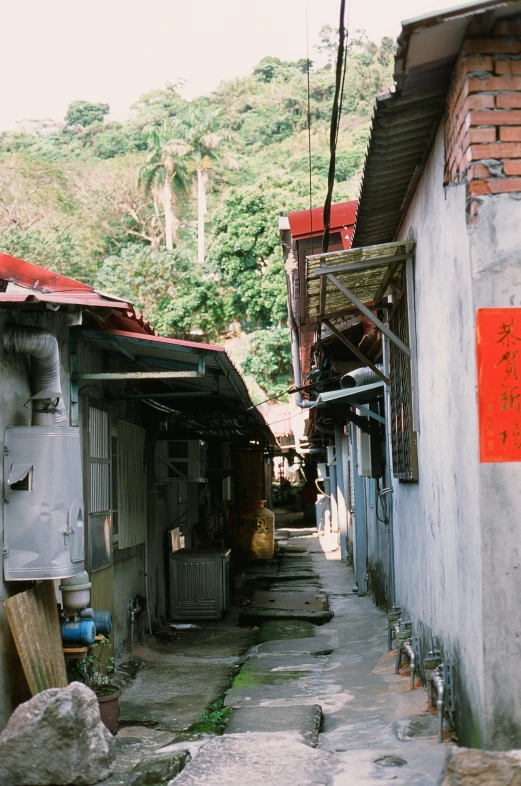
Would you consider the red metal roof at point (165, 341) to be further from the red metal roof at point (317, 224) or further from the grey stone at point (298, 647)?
the red metal roof at point (317, 224)

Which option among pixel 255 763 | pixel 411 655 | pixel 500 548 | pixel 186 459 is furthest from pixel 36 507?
pixel 186 459

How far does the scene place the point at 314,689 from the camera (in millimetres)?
8469

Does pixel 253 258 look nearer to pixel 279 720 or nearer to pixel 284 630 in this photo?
pixel 284 630

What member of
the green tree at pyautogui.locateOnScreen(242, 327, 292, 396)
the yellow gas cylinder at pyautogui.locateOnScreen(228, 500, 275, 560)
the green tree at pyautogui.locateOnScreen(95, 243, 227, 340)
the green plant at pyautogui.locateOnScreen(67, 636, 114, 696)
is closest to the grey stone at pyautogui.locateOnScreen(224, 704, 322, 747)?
the green plant at pyautogui.locateOnScreen(67, 636, 114, 696)

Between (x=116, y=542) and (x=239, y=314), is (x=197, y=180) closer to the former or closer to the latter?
(x=239, y=314)

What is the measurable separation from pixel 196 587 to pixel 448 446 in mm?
9233

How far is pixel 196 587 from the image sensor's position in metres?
14.3

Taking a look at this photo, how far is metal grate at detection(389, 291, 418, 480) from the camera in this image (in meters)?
7.96

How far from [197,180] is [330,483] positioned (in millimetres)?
18832

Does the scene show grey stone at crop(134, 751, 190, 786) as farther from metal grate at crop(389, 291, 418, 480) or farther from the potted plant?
metal grate at crop(389, 291, 418, 480)

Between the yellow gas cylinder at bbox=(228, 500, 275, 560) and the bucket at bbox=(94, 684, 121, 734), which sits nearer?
the bucket at bbox=(94, 684, 121, 734)

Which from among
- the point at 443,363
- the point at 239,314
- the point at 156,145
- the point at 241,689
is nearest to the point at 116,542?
the point at 241,689

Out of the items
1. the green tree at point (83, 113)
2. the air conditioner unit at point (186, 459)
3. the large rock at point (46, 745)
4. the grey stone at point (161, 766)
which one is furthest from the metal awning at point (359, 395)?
the green tree at point (83, 113)

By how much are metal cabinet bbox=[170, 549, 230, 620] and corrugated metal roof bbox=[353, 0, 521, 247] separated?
26.0 feet
